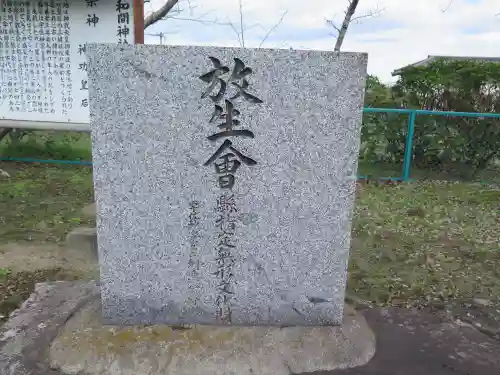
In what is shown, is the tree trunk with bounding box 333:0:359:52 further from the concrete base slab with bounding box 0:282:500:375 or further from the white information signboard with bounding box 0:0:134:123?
the concrete base slab with bounding box 0:282:500:375

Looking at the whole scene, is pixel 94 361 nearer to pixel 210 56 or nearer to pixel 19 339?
pixel 19 339

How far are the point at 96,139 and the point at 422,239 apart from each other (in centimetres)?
320

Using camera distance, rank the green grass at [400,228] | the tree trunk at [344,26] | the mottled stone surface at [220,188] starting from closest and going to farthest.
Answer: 1. the mottled stone surface at [220,188]
2. the green grass at [400,228]
3. the tree trunk at [344,26]

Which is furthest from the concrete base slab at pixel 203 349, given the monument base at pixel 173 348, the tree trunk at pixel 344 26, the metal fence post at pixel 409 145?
the tree trunk at pixel 344 26

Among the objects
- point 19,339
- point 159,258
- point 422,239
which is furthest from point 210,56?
point 422,239

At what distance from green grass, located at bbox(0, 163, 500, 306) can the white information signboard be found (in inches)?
40.9

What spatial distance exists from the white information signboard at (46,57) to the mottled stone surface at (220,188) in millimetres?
2358

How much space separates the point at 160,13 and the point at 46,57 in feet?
6.82

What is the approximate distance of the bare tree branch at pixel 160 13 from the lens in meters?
6.03

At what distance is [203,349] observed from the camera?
2.28 m

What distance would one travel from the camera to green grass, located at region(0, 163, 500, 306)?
3344 mm

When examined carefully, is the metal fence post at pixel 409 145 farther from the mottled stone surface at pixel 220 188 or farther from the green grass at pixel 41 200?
the mottled stone surface at pixel 220 188

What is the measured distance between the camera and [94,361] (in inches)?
86.8

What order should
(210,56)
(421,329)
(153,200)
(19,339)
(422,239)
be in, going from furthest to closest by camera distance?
(422,239) < (421,329) < (19,339) < (153,200) < (210,56)
